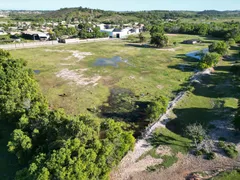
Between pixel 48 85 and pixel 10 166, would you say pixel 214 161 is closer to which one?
pixel 10 166

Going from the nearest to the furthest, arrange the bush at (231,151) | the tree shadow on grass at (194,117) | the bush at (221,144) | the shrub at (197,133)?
the bush at (231,151) < the bush at (221,144) < the shrub at (197,133) < the tree shadow on grass at (194,117)

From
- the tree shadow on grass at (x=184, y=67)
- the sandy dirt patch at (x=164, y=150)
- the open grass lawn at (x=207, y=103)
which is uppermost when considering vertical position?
the tree shadow on grass at (x=184, y=67)

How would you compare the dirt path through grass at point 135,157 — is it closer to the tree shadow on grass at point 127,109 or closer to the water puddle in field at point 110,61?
the tree shadow on grass at point 127,109

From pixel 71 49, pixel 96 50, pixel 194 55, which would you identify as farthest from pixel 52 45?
pixel 194 55

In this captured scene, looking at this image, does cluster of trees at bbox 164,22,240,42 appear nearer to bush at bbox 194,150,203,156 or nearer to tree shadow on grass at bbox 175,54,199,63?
tree shadow on grass at bbox 175,54,199,63

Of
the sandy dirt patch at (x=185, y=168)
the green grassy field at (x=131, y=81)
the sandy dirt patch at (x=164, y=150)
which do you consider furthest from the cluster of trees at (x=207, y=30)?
the sandy dirt patch at (x=164, y=150)

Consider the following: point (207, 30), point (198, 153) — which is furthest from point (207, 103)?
point (207, 30)
